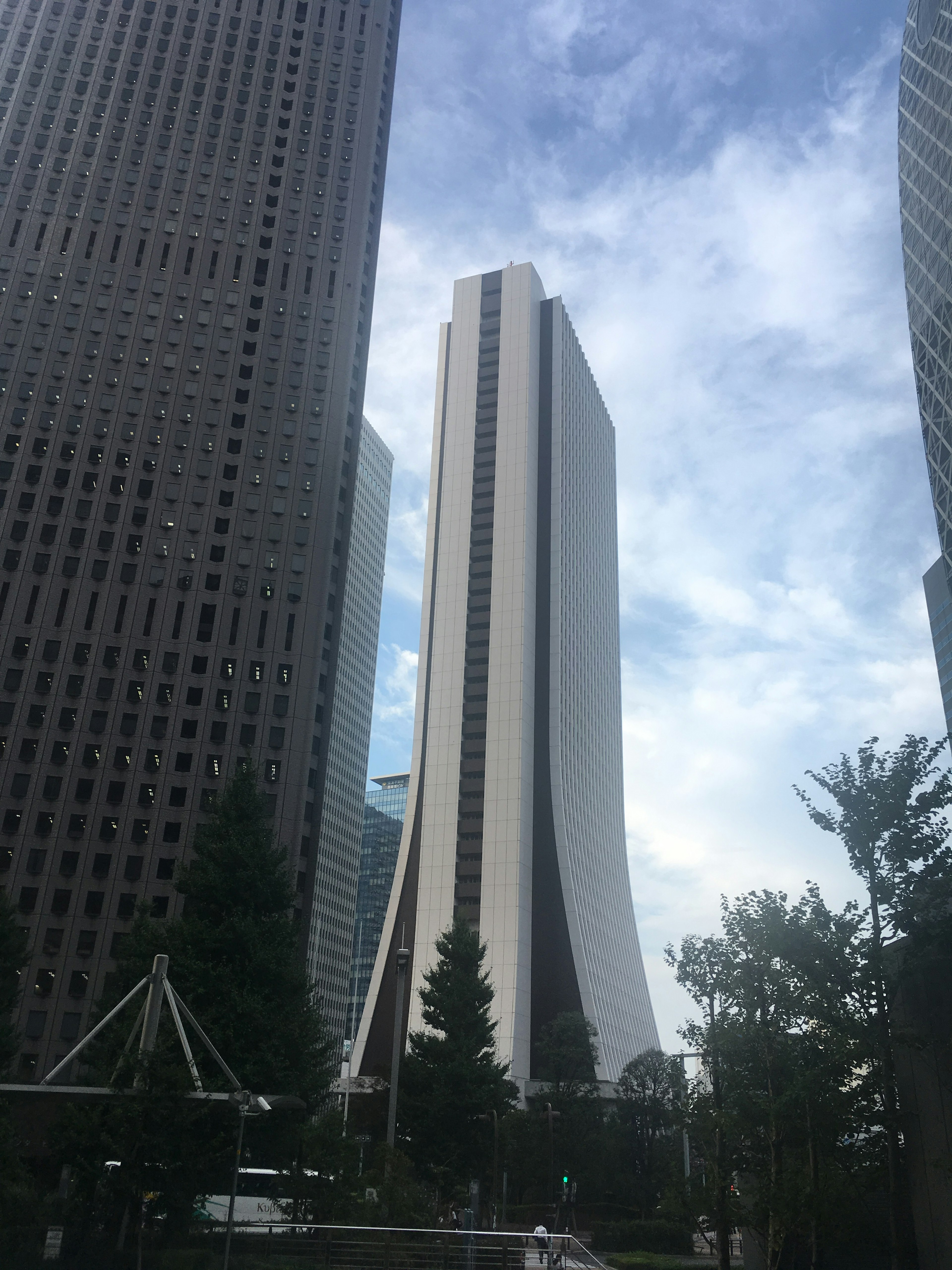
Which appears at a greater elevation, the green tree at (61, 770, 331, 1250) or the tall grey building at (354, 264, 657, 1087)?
the tall grey building at (354, 264, 657, 1087)

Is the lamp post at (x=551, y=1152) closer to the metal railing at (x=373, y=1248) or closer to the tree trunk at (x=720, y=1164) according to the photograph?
the tree trunk at (x=720, y=1164)

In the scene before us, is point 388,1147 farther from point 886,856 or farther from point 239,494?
point 239,494

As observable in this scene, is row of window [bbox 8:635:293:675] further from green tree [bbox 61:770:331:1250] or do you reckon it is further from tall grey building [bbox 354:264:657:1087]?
tall grey building [bbox 354:264:657:1087]

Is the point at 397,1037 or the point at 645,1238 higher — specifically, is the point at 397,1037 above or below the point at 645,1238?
above

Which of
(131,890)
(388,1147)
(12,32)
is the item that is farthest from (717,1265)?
(12,32)

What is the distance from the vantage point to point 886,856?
3372 cm

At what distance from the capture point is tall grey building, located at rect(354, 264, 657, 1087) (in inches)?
4397

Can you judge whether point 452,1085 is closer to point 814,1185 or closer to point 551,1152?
point 551,1152

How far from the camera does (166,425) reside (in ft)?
285

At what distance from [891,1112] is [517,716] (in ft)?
287

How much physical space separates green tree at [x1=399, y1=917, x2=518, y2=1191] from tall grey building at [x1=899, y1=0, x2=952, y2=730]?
44627 millimetres

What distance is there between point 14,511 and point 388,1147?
61320mm

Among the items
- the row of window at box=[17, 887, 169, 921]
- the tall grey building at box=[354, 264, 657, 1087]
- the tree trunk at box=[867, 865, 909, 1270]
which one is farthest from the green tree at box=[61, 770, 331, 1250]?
the tall grey building at box=[354, 264, 657, 1087]

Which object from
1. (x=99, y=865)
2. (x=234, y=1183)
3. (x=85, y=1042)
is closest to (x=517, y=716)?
(x=99, y=865)
